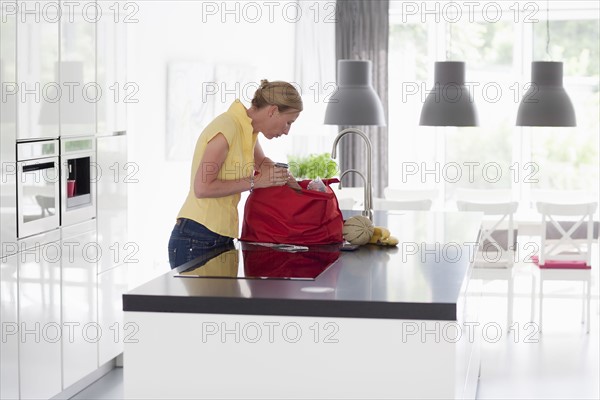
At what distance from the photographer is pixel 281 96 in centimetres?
348

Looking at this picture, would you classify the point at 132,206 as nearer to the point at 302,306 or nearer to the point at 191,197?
the point at 191,197

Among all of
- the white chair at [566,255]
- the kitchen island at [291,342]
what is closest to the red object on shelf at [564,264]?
the white chair at [566,255]

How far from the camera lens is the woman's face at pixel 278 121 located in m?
3.54

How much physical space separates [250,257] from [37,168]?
156 centimetres

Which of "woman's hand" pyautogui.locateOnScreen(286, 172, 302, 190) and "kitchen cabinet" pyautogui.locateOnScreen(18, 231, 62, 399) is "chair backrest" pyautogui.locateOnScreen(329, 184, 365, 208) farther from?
"woman's hand" pyautogui.locateOnScreen(286, 172, 302, 190)

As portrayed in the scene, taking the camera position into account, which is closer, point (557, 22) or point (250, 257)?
point (250, 257)

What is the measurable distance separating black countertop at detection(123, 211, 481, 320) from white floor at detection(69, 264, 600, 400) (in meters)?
2.00

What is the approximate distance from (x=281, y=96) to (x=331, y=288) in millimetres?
1117

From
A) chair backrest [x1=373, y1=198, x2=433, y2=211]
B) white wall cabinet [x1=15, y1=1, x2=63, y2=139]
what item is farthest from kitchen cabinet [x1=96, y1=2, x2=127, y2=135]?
chair backrest [x1=373, y1=198, x2=433, y2=211]

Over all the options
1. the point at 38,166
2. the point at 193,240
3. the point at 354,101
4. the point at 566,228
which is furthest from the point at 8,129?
the point at 566,228

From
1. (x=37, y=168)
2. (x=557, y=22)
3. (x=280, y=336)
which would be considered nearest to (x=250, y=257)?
(x=280, y=336)

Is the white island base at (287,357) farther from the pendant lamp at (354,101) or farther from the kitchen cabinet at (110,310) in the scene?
the pendant lamp at (354,101)

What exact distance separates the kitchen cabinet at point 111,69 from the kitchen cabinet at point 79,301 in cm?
57

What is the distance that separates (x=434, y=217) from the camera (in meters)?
4.65
